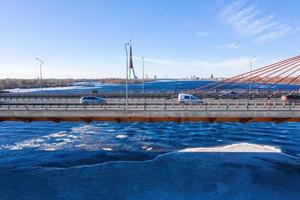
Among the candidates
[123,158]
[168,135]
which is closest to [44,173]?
[123,158]

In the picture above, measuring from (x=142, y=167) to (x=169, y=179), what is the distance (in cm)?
369

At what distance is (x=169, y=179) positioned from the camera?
21641mm

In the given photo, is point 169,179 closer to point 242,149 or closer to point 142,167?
point 142,167

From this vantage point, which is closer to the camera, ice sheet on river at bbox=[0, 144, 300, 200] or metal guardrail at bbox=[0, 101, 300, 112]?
ice sheet on river at bbox=[0, 144, 300, 200]

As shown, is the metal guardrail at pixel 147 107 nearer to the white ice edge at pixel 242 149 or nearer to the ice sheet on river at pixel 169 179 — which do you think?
the ice sheet on river at pixel 169 179

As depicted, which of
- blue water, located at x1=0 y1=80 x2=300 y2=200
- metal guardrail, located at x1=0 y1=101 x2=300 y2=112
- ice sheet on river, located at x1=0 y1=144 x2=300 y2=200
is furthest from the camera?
metal guardrail, located at x1=0 y1=101 x2=300 y2=112

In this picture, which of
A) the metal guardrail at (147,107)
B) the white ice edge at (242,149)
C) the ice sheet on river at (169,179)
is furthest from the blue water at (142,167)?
the metal guardrail at (147,107)

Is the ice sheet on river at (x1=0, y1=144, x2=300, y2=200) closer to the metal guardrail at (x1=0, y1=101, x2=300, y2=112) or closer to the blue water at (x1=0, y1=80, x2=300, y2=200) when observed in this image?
the blue water at (x1=0, y1=80, x2=300, y2=200)

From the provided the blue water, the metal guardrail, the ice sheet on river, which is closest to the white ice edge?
the blue water

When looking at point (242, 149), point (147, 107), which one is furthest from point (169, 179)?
point (242, 149)

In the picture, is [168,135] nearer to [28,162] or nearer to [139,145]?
[139,145]

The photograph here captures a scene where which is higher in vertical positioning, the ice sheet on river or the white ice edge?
the white ice edge

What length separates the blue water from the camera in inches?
767

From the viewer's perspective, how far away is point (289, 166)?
2445 cm
